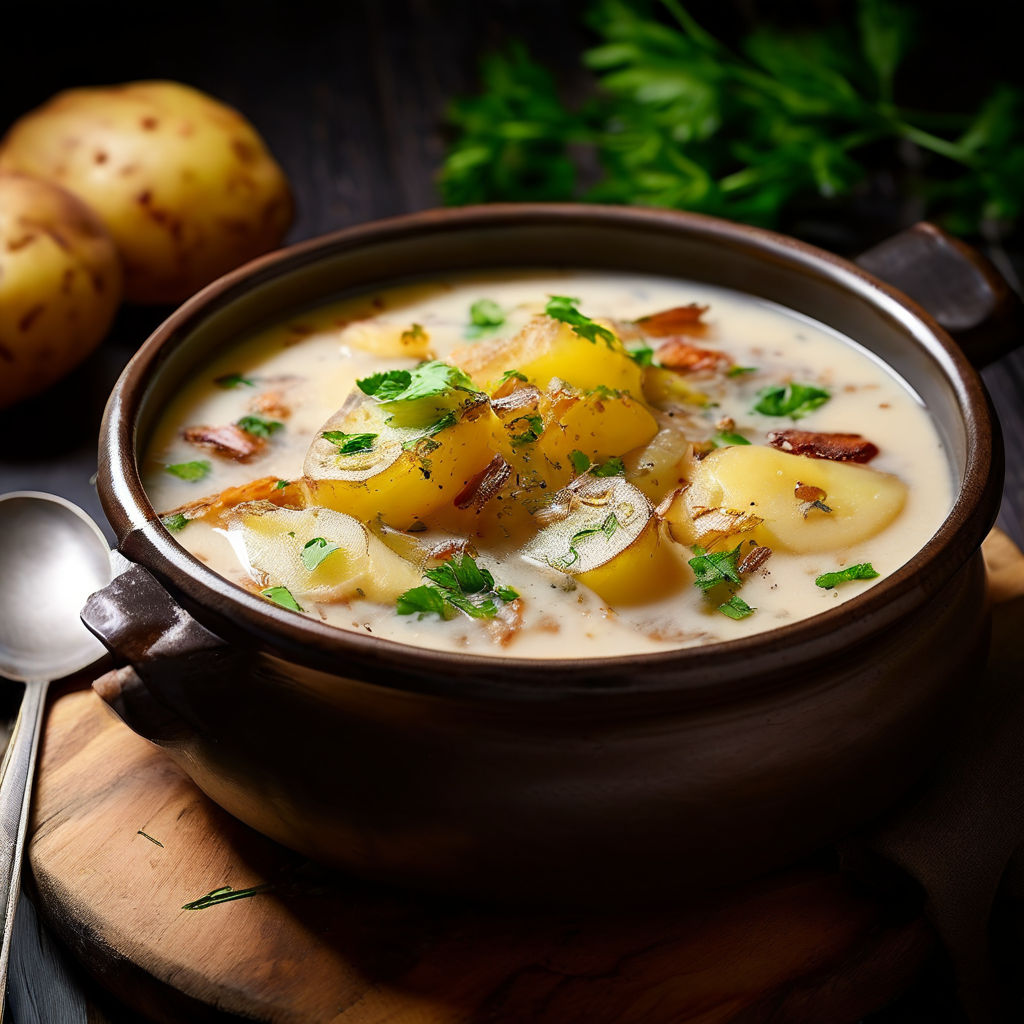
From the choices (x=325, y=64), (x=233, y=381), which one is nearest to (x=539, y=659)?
(x=233, y=381)

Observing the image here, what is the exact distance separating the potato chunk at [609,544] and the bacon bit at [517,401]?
0.45 feet

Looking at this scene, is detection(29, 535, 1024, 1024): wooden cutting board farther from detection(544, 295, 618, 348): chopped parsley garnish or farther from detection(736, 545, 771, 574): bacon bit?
detection(544, 295, 618, 348): chopped parsley garnish

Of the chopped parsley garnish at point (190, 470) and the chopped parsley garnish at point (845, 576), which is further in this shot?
the chopped parsley garnish at point (190, 470)

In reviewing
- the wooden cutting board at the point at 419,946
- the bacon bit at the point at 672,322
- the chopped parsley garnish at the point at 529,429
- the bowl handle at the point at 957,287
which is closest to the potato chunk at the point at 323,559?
the chopped parsley garnish at the point at 529,429

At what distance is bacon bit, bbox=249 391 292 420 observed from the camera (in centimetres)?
202

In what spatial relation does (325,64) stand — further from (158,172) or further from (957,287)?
(957,287)

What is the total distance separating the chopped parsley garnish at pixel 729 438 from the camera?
6.34 ft

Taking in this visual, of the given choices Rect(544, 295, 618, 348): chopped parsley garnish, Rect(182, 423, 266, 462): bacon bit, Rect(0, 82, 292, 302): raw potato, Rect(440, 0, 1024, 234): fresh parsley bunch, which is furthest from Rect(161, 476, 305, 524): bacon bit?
Rect(440, 0, 1024, 234): fresh parsley bunch

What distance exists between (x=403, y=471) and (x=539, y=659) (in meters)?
0.41

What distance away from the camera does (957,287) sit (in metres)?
2.14

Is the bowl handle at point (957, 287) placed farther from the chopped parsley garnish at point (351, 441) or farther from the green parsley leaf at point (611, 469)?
the chopped parsley garnish at point (351, 441)

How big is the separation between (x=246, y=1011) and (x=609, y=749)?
52 cm

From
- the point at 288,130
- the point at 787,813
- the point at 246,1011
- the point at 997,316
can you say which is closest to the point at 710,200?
the point at 997,316

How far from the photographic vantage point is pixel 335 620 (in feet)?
5.20
